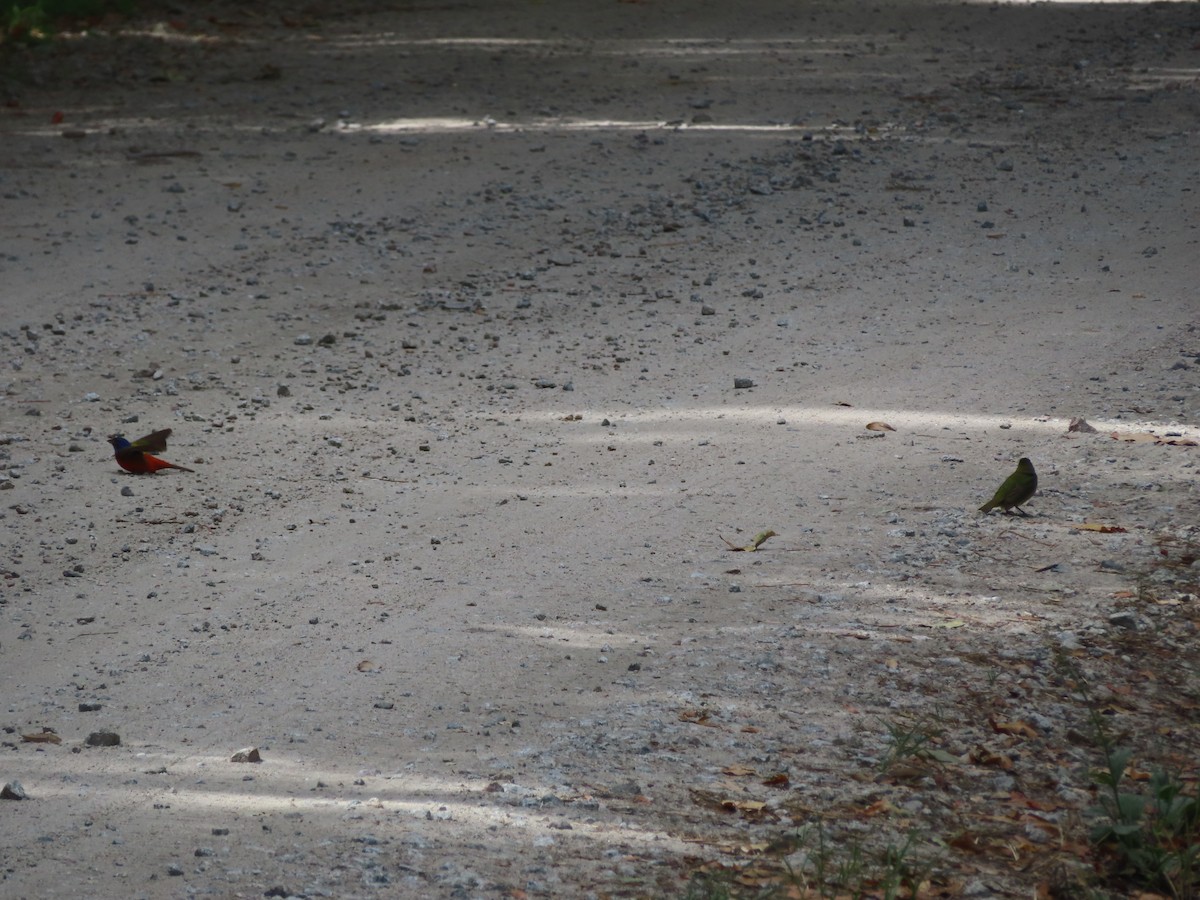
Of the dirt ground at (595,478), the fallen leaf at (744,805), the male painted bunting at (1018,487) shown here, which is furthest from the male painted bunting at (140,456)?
the male painted bunting at (1018,487)

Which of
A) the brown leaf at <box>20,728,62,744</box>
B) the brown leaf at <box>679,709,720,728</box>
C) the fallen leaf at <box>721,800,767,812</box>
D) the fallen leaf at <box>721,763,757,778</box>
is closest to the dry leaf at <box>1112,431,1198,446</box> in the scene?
the brown leaf at <box>679,709,720,728</box>

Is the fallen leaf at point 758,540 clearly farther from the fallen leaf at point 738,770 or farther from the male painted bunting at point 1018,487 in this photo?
the fallen leaf at point 738,770

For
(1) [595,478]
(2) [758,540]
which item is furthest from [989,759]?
(1) [595,478]

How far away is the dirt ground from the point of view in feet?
10.9

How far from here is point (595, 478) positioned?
5473mm

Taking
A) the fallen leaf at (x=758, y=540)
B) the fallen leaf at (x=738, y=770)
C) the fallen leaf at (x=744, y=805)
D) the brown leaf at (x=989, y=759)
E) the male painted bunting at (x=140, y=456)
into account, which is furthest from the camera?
the male painted bunting at (x=140, y=456)

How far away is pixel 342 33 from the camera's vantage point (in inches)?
518

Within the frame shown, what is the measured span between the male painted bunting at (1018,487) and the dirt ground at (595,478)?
0.11 metres

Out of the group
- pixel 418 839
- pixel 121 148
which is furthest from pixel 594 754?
pixel 121 148

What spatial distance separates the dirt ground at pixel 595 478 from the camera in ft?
10.9

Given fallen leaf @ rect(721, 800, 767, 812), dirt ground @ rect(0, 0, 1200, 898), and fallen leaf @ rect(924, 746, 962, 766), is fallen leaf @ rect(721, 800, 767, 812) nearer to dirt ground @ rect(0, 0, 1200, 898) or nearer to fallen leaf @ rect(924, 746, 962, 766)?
dirt ground @ rect(0, 0, 1200, 898)

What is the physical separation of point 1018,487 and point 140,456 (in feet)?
11.3

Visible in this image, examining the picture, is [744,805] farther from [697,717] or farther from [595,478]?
[595,478]

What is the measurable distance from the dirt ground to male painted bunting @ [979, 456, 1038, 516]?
107 mm
